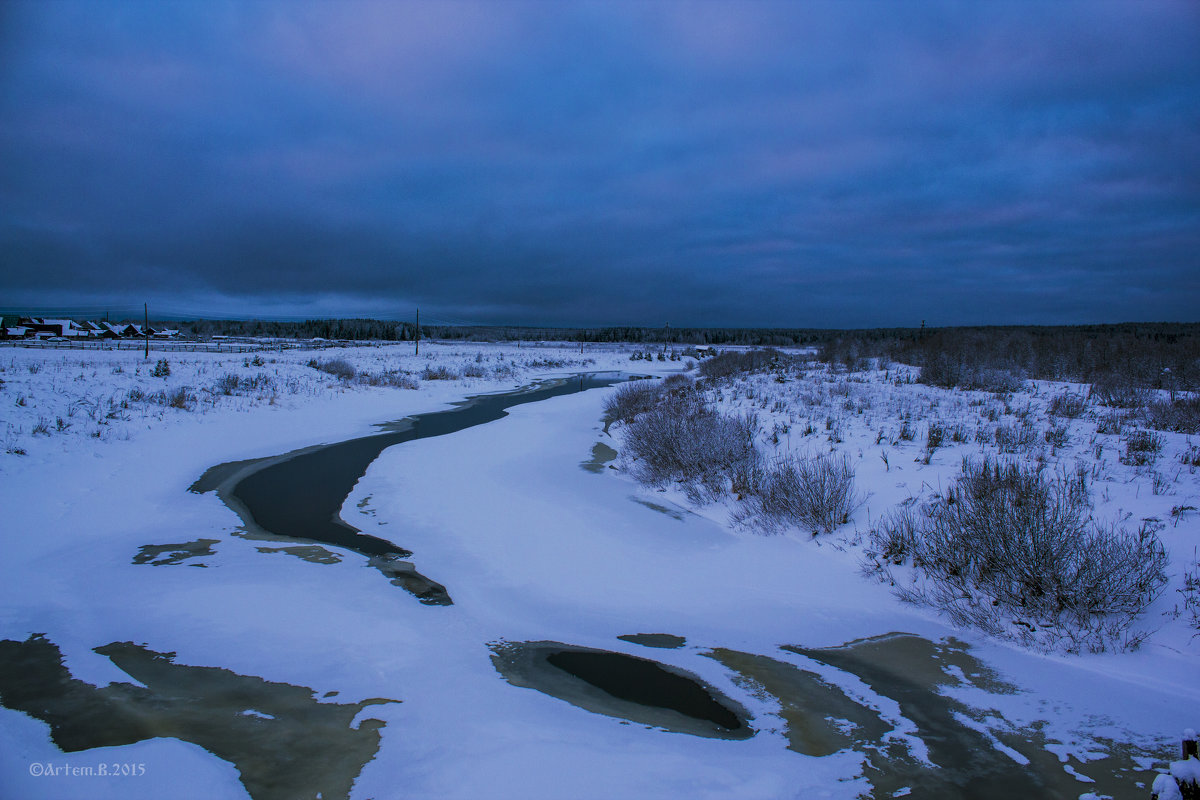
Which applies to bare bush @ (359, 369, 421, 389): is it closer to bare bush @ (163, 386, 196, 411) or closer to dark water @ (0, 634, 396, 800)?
bare bush @ (163, 386, 196, 411)

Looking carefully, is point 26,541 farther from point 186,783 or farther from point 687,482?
point 687,482

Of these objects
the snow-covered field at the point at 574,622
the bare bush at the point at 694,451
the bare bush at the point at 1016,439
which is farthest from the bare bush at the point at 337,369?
the bare bush at the point at 1016,439

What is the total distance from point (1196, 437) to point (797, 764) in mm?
9845

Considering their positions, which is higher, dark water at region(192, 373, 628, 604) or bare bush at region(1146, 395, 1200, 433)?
bare bush at region(1146, 395, 1200, 433)

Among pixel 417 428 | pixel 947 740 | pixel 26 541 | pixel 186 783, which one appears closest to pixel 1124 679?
pixel 947 740

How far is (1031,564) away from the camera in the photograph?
5.42 metres

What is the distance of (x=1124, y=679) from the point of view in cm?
452

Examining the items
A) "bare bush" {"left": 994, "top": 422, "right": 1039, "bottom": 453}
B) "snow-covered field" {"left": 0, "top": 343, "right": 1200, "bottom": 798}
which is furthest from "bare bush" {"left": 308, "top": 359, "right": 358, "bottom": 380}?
"bare bush" {"left": 994, "top": 422, "right": 1039, "bottom": 453}

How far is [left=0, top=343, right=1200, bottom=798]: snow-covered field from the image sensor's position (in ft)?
12.2

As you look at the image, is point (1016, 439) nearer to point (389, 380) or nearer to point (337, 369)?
point (389, 380)

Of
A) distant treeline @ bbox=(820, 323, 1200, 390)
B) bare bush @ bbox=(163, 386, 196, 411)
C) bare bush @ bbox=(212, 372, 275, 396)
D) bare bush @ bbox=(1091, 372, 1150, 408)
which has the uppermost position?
distant treeline @ bbox=(820, 323, 1200, 390)

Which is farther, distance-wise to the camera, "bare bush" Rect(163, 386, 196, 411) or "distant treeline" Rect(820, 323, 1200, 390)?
"bare bush" Rect(163, 386, 196, 411)

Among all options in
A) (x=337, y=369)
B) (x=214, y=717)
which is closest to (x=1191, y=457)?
(x=214, y=717)

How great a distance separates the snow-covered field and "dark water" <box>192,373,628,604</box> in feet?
1.05
